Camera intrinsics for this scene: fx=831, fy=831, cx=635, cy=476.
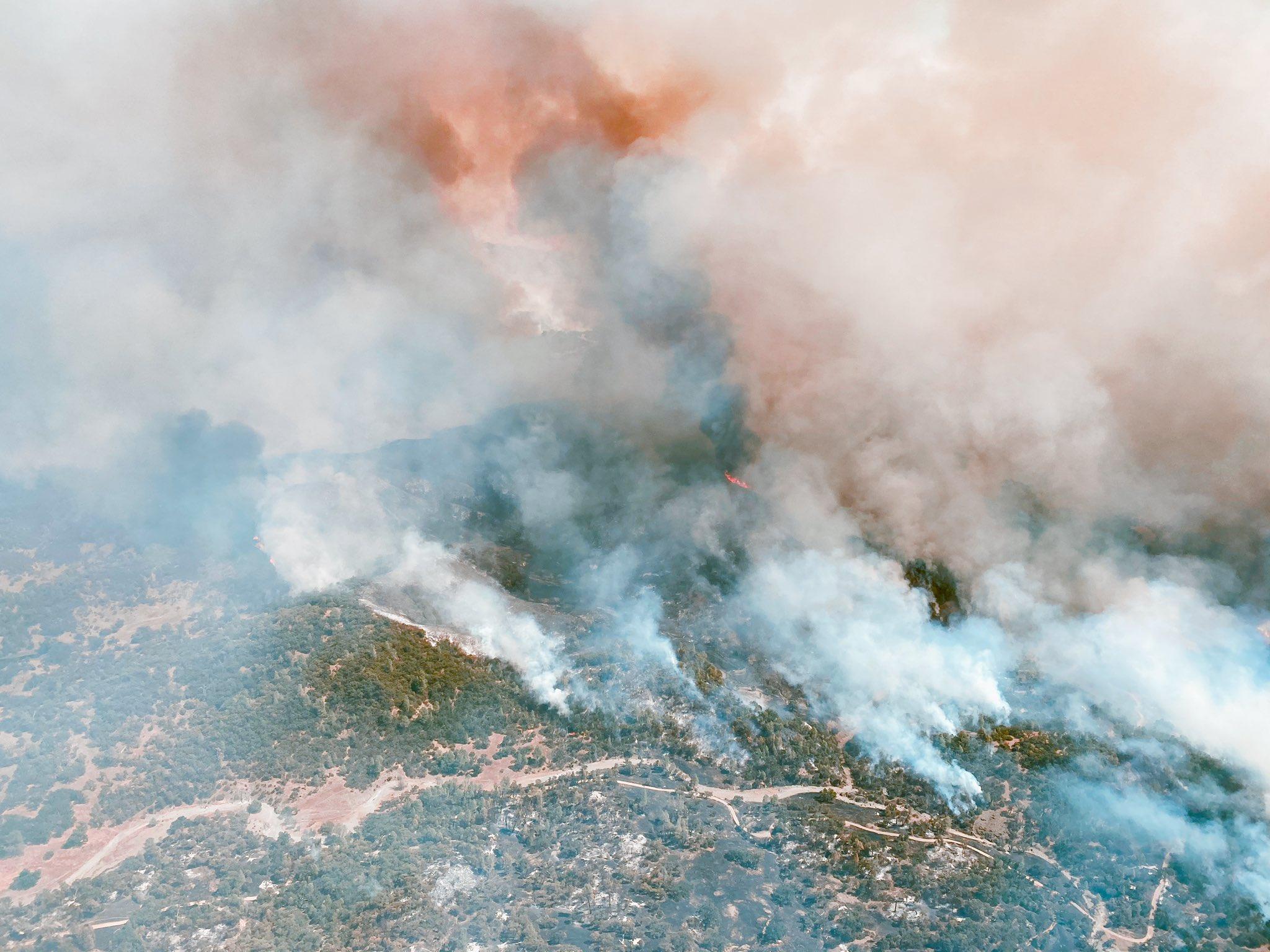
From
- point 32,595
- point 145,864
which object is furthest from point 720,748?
point 32,595

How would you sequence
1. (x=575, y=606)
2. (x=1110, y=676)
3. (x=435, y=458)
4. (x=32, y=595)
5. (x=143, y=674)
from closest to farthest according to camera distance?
(x=1110, y=676)
(x=143, y=674)
(x=32, y=595)
(x=575, y=606)
(x=435, y=458)

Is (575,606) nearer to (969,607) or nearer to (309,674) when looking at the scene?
(309,674)

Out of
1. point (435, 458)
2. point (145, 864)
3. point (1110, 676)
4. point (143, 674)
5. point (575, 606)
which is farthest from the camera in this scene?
point (435, 458)

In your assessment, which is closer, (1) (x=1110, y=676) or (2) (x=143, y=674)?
(1) (x=1110, y=676)

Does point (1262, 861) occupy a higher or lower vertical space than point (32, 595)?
higher

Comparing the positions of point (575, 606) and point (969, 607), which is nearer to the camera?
point (969, 607)

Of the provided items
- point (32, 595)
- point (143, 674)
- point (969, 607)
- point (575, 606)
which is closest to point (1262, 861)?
point (969, 607)

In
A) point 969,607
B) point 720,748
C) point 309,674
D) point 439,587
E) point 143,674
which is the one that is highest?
point 969,607

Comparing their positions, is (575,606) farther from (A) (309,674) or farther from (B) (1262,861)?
(B) (1262,861)

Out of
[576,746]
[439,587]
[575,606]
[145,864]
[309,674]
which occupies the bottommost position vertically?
[145,864]
